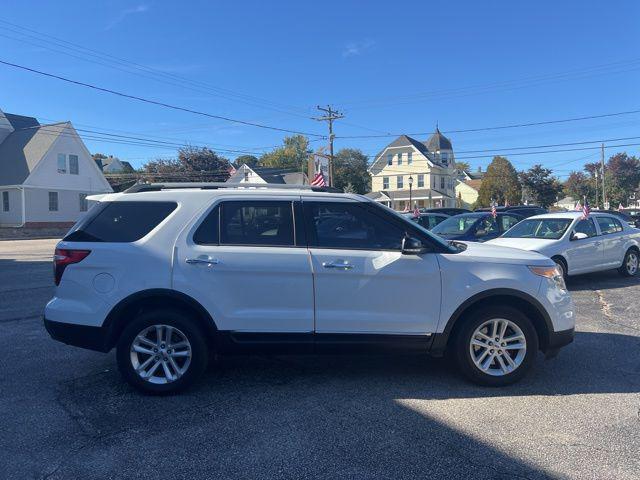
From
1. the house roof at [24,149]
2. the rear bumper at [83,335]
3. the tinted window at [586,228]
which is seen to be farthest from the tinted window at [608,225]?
the house roof at [24,149]

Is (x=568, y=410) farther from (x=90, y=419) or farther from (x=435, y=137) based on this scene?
(x=435, y=137)

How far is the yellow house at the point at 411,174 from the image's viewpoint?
59.8 m

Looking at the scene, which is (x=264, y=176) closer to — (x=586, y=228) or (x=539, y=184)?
(x=539, y=184)

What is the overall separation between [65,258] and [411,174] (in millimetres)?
57242

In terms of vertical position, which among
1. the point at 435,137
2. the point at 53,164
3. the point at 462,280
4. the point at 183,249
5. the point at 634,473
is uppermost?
the point at 435,137

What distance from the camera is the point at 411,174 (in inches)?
2350

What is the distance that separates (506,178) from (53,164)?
156 feet

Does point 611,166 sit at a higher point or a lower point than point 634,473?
higher

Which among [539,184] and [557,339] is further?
[539,184]

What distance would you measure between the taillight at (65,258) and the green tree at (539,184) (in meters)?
65.3

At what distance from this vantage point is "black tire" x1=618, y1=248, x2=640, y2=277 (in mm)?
11336

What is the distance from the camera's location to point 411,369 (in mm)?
5203

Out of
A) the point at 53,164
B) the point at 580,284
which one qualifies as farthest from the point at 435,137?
the point at 580,284

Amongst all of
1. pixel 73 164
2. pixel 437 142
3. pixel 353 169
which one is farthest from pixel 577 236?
pixel 353 169
